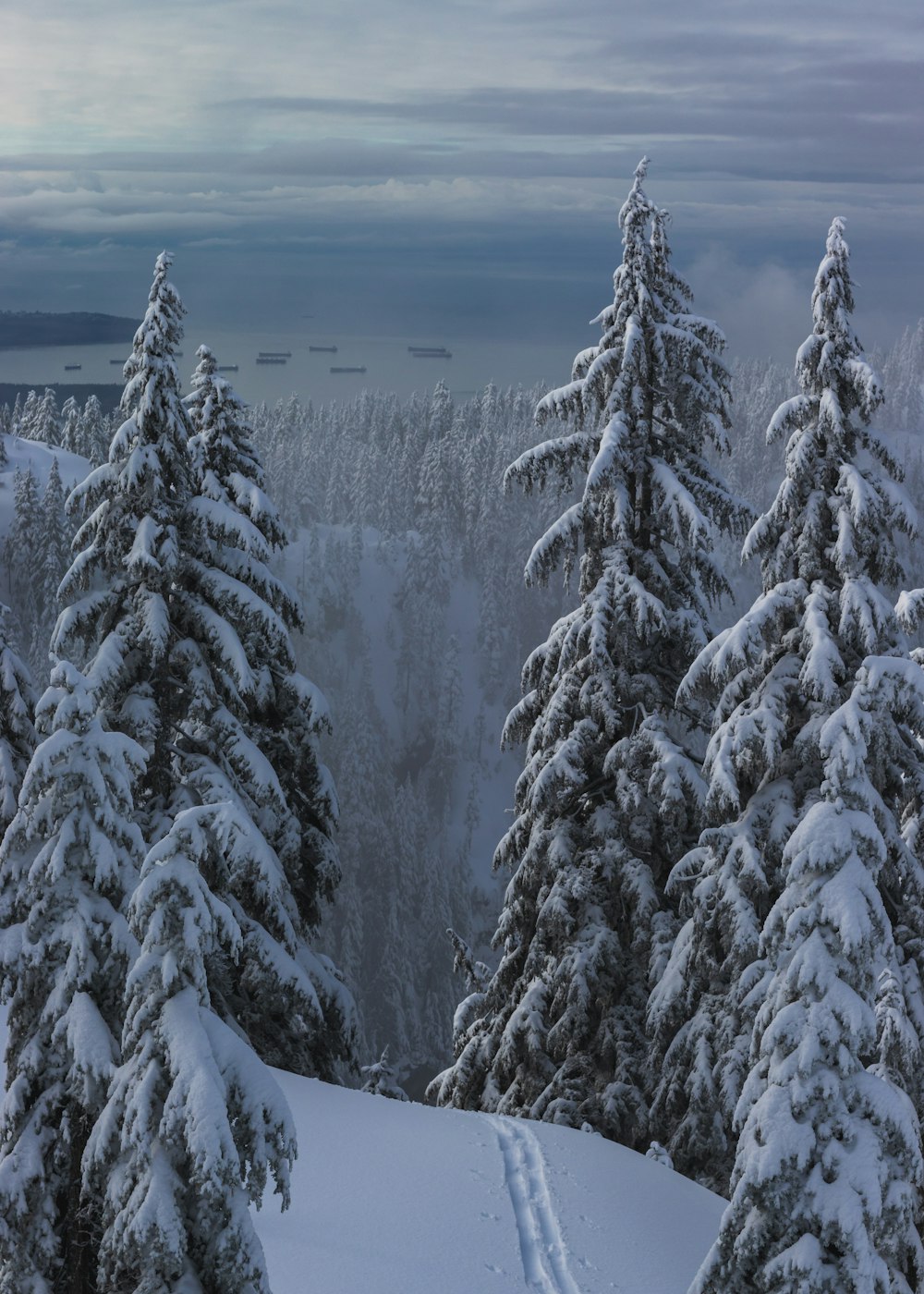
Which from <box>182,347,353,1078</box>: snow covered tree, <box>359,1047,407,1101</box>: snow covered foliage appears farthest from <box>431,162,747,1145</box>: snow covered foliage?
<box>359,1047,407,1101</box>: snow covered foliage

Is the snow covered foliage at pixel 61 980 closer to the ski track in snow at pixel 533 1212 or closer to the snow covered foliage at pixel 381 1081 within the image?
the ski track in snow at pixel 533 1212

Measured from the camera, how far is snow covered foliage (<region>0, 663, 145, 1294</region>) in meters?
9.66

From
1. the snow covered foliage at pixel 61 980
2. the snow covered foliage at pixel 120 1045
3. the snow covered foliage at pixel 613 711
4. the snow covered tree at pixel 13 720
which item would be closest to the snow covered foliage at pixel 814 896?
the snow covered foliage at pixel 613 711

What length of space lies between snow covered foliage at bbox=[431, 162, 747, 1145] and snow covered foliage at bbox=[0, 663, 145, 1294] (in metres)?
8.21

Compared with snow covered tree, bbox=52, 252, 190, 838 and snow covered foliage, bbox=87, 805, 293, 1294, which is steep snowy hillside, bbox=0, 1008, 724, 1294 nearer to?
snow covered foliage, bbox=87, 805, 293, 1294

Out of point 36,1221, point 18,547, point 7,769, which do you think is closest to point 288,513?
point 18,547

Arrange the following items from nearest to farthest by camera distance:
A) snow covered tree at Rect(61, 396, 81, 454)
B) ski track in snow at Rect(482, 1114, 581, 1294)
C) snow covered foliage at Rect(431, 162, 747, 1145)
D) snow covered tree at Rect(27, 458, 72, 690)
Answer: ski track in snow at Rect(482, 1114, 581, 1294) → snow covered foliage at Rect(431, 162, 747, 1145) → snow covered tree at Rect(27, 458, 72, 690) → snow covered tree at Rect(61, 396, 81, 454)

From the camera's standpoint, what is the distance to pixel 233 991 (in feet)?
56.9

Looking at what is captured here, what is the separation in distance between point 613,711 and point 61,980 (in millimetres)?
9185

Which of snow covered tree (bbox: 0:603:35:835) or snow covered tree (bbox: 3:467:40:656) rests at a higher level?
snow covered tree (bbox: 0:603:35:835)

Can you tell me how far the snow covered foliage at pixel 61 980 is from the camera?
9.66 metres

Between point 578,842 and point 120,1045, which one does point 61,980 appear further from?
point 578,842

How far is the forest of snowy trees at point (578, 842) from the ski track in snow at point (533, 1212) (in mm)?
2003

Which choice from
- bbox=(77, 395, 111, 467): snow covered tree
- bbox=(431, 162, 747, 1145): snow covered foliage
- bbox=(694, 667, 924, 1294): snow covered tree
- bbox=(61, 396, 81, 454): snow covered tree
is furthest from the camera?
bbox=(61, 396, 81, 454): snow covered tree
